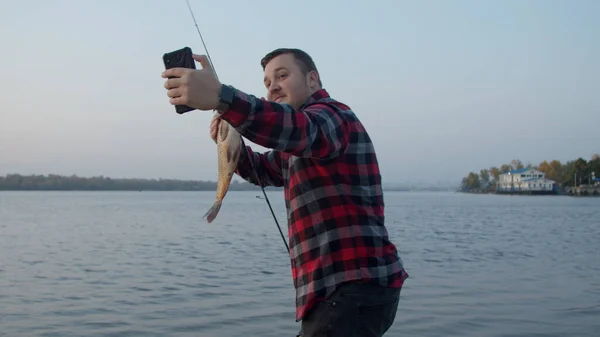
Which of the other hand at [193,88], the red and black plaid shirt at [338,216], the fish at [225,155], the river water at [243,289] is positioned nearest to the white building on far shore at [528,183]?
the river water at [243,289]

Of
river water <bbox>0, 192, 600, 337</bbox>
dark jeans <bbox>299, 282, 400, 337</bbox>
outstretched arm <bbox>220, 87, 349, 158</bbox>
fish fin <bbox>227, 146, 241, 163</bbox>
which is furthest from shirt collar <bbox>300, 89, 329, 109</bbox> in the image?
river water <bbox>0, 192, 600, 337</bbox>

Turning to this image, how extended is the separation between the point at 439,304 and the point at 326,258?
895 centimetres

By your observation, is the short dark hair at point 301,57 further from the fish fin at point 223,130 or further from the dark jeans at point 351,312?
the dark jeans at point 351,312

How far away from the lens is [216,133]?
10.9 ft

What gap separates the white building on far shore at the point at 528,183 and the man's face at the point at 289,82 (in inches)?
6105

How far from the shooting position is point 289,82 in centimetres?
311

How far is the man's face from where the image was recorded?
122 inches

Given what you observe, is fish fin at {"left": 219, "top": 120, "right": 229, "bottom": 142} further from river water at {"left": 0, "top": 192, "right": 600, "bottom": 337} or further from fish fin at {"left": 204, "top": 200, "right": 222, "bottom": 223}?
river water at {"left": 0, "top": 192, "right": 600, "bottom": 337}

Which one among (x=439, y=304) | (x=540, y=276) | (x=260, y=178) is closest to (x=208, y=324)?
(x=439, y=304)

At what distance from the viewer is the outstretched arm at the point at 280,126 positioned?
235 cm

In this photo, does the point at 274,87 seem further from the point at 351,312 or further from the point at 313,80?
the point at 351,312

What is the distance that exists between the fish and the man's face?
32cm

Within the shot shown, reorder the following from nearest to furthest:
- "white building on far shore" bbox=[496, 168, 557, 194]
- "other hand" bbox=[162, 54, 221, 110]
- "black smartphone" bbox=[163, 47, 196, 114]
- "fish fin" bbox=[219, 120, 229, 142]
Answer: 1. "other hand" bbox=[162, 54, 221, 110]
2. "black smartphone" bbox=[163, 47, 196, 114]
3. "fish fin" bbox=[219, 120, 229, 142]
4. "white building on far shore" bbox=[496, 168, 557, 194]

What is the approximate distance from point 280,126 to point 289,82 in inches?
30.0
